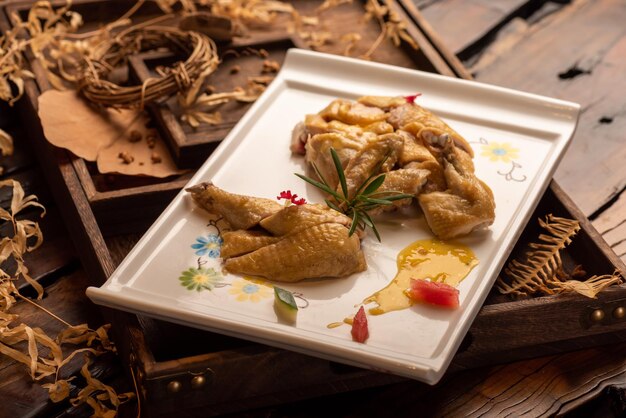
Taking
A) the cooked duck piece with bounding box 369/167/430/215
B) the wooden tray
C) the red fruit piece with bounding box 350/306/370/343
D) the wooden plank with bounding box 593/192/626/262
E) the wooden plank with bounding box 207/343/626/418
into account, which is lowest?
the wooden plank with bounding box 593/192/626/262

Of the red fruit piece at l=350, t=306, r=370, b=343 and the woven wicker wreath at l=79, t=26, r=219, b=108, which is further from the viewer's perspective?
the woven wicker wreath at l=79, t=26, r=219, b=108

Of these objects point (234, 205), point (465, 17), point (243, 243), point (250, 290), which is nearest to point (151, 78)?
point (234, 205)

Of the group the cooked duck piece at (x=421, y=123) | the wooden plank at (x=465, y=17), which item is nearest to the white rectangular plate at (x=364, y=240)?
the cooked duck piece at (x=421, y=123)

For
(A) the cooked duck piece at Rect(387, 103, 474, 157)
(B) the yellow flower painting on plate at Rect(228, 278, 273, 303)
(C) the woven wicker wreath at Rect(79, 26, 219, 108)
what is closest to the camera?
(B) the yellow flower painting on plate at Rect(228, 278, 273, 303)

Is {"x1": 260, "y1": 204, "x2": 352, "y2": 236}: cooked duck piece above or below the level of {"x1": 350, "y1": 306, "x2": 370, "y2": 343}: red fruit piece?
above

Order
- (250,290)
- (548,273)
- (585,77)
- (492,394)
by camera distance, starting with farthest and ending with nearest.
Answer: (585,77), (548,273), (492,394), (250,290)

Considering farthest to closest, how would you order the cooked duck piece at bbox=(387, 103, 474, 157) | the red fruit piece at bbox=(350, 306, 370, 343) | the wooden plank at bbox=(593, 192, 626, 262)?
the wooden plank at bbox=(593, 192, 626, 262)
the cooked duck piece at bbox=(387, 103, 474, 157)
the red fruit piece at bbox=(350, 306, 370, 343)

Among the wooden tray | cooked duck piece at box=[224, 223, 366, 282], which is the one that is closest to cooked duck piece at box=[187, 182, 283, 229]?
cooked duck piece at box=[224, 223, 366, 282]

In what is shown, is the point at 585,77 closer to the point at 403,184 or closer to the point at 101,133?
the point at 403,184

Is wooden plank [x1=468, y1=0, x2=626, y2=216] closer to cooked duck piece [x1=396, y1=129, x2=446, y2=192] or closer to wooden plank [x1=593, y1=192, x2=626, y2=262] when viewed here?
wooden plank [x1=593, y1=192, x2=626, y2=262]
